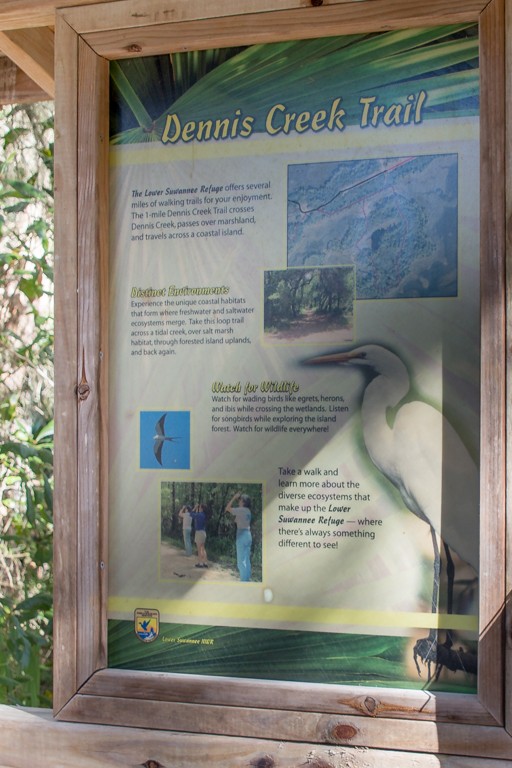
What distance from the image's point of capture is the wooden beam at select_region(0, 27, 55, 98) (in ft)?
6.63

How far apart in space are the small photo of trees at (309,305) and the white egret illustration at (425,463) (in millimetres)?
79

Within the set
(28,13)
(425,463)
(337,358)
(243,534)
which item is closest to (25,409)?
(28,13)

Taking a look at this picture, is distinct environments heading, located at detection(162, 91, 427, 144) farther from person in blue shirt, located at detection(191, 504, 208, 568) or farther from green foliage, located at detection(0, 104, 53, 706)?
green foliage, located at detection(0, 104, 53, 706)

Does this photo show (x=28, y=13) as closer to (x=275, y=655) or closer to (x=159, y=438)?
(x=159, y=438)

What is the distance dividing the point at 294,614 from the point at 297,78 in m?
1.13

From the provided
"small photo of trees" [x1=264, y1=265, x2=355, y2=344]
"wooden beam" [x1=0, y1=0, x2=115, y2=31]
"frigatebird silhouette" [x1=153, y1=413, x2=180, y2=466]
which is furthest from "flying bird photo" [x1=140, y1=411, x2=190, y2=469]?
"wooden beam" [x1=0, y1=0, x2=115, y2=31]

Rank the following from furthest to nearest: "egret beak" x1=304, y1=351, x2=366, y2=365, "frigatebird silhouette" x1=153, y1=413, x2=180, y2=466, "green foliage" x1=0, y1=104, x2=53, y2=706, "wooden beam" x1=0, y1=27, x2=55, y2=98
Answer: "green foliage" x1=0, y1=104, x2=53, y2=706, "wooden beam" x1=0, y1=27, x2=55, y2=98, "frigatebird silhouette" x1=153, y1=413, x2=180, y2=466, "egret beak" x1=304, y1=351, x2=366, y2=365

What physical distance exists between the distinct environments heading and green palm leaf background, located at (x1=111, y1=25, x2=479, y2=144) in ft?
0.04

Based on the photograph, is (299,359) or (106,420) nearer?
(299,359)

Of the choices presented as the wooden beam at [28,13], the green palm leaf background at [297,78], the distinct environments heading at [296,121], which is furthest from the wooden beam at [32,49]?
the distinct environments heading at [296,121]

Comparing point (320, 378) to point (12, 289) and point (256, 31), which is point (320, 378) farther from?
point (12, 289)

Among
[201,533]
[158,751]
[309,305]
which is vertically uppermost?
[309,305]

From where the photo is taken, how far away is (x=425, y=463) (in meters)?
1.66

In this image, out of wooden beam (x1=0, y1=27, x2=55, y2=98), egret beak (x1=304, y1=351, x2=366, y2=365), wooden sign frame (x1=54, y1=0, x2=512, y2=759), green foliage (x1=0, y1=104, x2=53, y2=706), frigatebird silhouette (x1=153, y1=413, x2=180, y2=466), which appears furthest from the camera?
green foliage (x1=0, y1=104, x2=53, y2=706)
